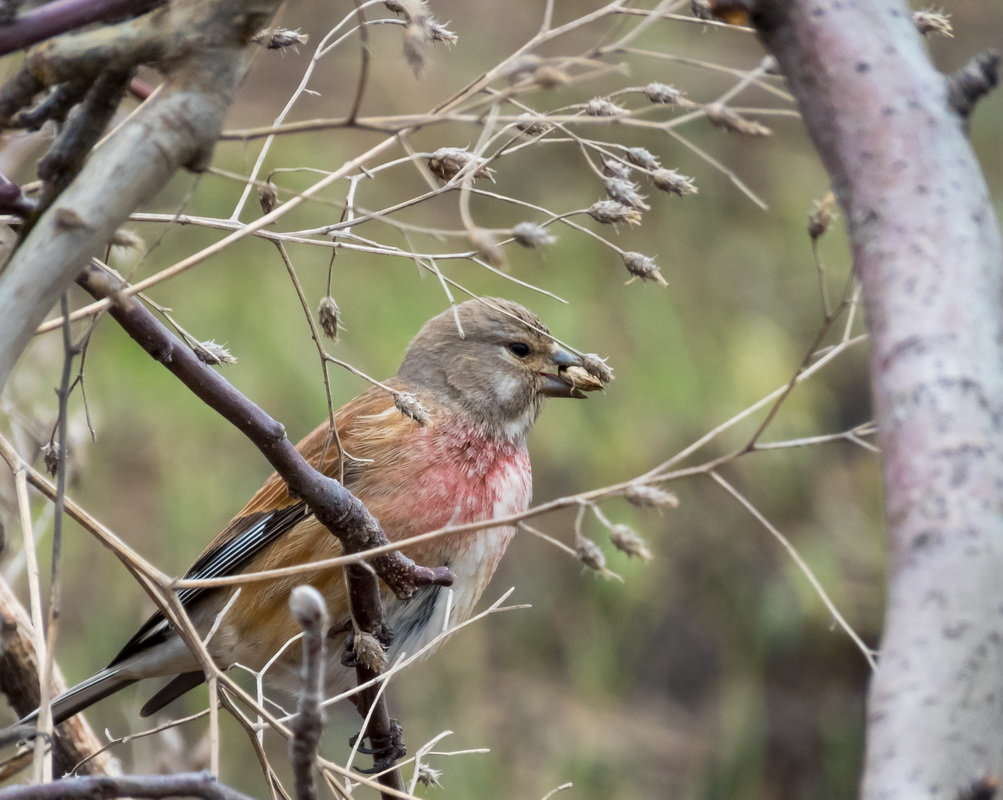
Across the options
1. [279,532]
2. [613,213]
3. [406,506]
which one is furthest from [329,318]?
[279,532]

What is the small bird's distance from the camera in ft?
11.7

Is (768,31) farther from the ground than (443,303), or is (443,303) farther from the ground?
(768,31)

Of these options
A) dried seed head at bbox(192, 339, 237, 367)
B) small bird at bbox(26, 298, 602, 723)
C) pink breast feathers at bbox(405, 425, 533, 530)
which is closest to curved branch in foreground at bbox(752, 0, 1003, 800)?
dried seed head at bbox(192, 339, 237, 367)

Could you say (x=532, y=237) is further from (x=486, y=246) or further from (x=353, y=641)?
(x=353, y=641)

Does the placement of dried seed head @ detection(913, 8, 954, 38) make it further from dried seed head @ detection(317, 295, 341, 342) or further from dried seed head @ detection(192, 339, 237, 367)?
dried seed head @ detection(192, 339, 237, 367)

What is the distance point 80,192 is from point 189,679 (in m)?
2.99

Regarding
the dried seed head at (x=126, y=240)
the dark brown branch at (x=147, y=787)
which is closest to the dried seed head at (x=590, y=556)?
the dark brown branch at (x=147, y=787)

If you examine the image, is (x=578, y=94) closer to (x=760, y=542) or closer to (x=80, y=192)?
(x=760, y=542)

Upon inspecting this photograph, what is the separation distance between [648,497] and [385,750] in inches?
63.6

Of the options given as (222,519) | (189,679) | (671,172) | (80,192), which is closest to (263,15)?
(80,192)

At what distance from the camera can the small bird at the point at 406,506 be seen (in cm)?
356

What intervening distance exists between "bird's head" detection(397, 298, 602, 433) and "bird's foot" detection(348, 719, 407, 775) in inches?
43.5

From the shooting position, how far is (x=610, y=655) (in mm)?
7414

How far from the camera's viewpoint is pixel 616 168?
2.06 m
